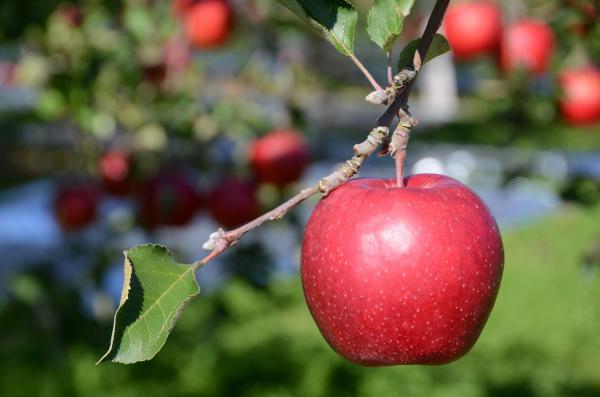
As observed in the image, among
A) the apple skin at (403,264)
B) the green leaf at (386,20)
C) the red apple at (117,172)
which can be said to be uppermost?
the green leaf at (386,20)

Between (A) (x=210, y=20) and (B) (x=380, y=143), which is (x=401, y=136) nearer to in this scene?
(B) (x=380, y=143)

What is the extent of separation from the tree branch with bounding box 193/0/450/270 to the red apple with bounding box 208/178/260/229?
1.28 meters

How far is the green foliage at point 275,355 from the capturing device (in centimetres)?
342

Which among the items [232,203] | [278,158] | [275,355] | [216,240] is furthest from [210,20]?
[275,355]

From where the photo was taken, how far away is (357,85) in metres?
15.1

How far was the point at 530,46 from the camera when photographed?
214 centimetres

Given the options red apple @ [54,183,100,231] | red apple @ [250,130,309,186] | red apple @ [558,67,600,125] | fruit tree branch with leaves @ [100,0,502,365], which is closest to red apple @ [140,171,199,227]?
red apple @ [250,130,309,186]

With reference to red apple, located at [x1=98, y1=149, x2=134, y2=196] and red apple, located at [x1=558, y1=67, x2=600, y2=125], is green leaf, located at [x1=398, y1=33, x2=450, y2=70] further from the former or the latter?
red apple, located at [x1=98, y1=149, x2=134, y2=196]

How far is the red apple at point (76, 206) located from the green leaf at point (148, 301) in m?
1.99

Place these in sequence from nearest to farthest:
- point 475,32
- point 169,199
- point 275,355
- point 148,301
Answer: point 148,301 → point 169,199 → point 475,32 → point 275,355

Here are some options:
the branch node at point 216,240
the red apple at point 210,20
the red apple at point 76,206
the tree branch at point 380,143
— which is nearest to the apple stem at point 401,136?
the tree branch at point 380,143

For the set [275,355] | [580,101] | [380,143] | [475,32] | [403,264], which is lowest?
[275,355]

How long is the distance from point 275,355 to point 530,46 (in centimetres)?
210

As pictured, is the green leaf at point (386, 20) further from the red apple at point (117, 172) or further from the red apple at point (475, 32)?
the red apple at point (117, 172)
